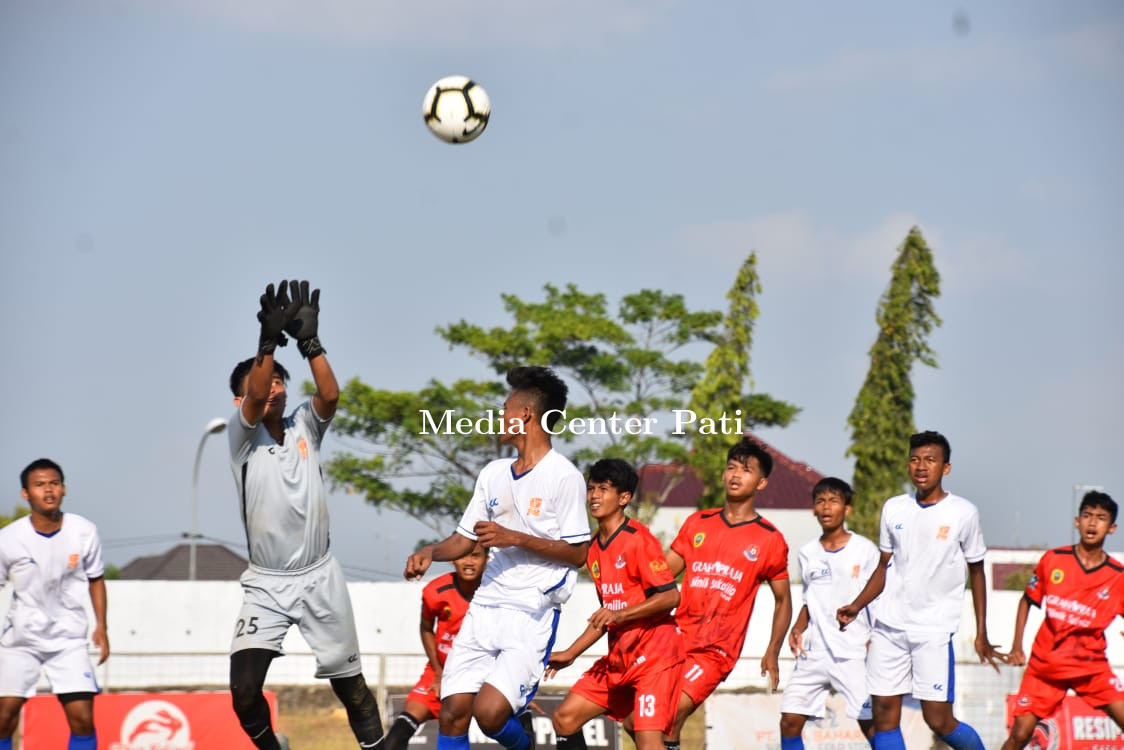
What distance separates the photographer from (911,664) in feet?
30.1

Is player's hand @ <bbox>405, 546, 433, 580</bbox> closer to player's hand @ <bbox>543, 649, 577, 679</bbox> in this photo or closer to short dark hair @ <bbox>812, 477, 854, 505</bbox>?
player's hand @ <bbox>543, 649, 577, 679</bbox>

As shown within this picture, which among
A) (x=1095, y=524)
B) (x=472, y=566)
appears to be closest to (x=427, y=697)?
(x=472, y=566)

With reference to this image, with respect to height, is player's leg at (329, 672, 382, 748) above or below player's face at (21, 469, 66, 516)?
below

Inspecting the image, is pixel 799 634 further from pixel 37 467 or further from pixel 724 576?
pixel 37 467

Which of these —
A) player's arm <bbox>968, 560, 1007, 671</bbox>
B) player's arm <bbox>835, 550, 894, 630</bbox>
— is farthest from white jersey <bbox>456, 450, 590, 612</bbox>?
player's arm <bbox>968, 560, 1007, 671</bbox>

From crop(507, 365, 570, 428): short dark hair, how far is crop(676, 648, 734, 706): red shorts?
2.09m

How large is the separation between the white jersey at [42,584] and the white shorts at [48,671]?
6cm

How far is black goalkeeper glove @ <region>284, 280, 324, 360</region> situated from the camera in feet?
24.0

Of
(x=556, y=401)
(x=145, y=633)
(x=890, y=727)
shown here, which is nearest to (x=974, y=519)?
(x=890, y=727)

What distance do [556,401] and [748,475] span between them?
1888mm

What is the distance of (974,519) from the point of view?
9125 mm

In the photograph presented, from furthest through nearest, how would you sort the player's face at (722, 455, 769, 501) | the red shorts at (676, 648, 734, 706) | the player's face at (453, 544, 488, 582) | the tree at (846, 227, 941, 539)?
the tree at (846, 227, 941, 539) → the player's face at (453, 544, 488, 582) → the player's face at (722, 455, 769, 501) → the red shorts at (676, 648, 734, 706)

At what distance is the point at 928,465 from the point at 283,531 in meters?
4.40

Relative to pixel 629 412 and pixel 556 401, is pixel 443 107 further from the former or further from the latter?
pixel 629 412
